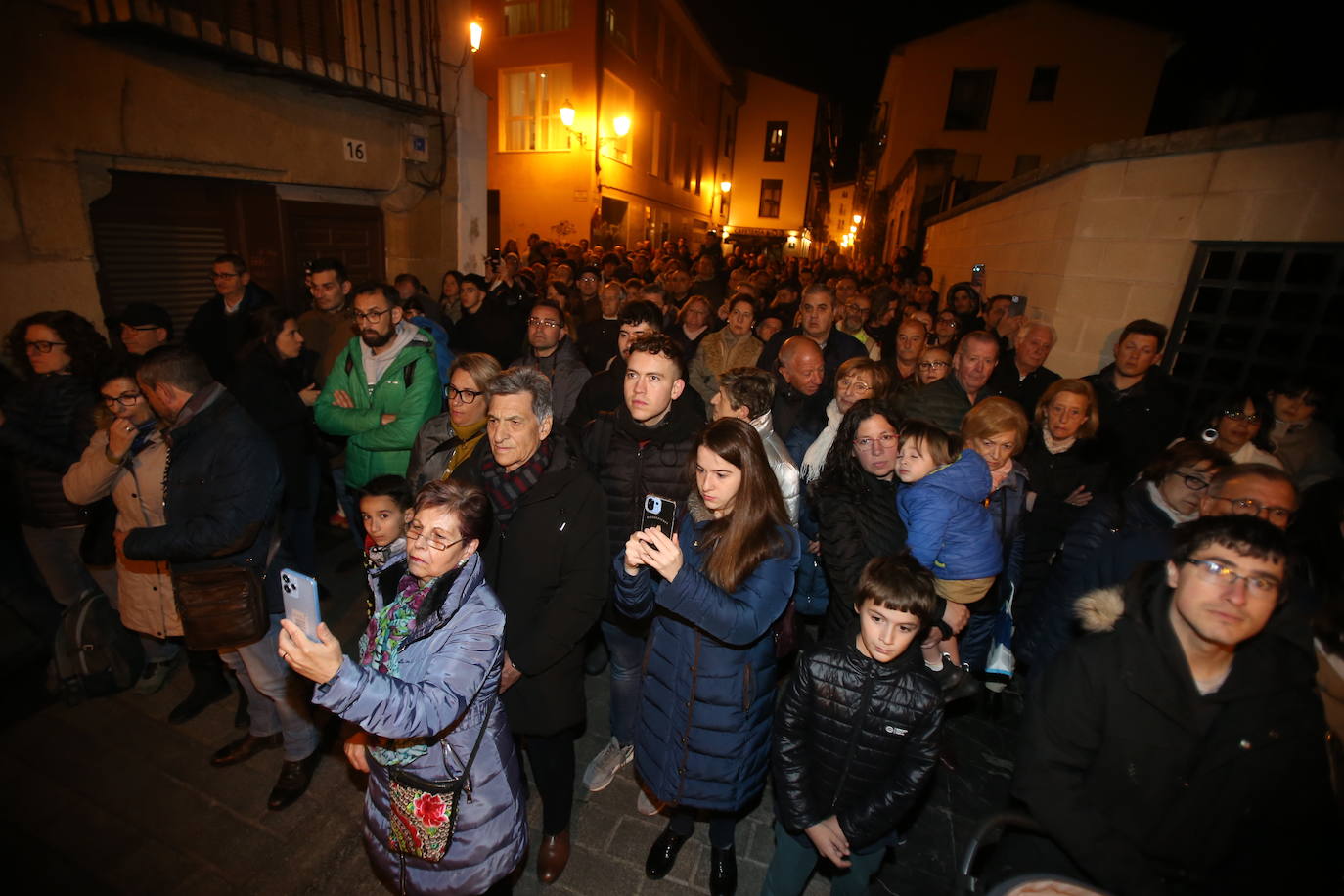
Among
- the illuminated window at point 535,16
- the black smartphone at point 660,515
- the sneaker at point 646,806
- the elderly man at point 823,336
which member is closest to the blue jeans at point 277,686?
the sneaker at point 646,806

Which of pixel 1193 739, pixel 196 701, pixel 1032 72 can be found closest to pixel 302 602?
pixel 1193 739

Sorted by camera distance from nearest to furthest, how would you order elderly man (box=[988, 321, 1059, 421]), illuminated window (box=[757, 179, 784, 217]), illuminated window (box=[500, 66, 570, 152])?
1. elderly man (box=[988, 321, 1059, 421])
2. illuminated window (box=[500, 66, 570, 152])
3. illuminated window (box=[757, 179, 784, 217])

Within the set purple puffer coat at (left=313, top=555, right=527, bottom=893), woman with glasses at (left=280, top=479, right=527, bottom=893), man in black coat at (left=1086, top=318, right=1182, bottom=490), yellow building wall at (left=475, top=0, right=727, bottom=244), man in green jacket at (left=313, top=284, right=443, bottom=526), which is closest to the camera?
purple puffer coat at (left=313, top=555, right=527, bottom=893)

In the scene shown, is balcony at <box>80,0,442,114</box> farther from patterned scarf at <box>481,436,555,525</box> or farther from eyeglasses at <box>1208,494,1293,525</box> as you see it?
eyeglasses at <box>1208,494,1293,525</box>

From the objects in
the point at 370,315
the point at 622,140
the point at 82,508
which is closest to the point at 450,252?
the point at 370,315

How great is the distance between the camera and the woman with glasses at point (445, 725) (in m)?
2.04

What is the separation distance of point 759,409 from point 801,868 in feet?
7.44

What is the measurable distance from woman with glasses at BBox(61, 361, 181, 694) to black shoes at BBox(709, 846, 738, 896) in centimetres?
336

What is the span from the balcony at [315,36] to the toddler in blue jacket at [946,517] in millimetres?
7063

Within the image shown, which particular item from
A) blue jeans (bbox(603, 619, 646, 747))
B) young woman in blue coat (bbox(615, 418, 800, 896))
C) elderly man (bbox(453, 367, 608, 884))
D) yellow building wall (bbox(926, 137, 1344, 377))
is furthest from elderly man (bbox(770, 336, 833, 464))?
yellow building wall (bbox(926, 137, 1344, 377))

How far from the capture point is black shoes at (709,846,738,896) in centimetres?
275

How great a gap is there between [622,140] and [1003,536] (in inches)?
832

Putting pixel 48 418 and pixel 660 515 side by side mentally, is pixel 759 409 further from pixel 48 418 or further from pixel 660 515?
pixel 48 418

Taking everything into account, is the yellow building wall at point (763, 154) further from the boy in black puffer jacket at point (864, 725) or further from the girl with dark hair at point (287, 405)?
the boy in black puffer jacket at point (864, 725)
